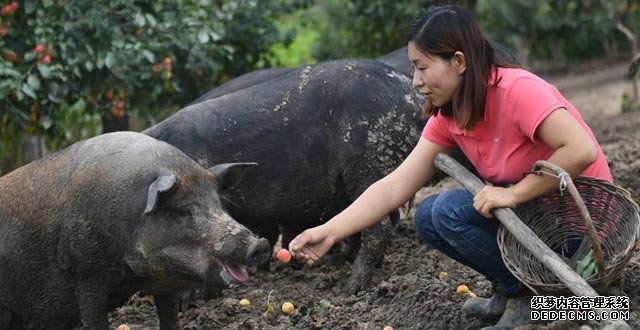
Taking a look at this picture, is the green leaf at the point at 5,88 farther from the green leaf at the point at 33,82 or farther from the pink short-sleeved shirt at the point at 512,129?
the pink short-sleeved shirt at the point at 512,129

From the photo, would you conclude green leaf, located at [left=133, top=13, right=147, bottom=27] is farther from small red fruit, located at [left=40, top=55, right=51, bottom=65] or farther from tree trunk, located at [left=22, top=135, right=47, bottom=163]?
tree trunk, located at [left=22, top=135, right=47, bottom=163]

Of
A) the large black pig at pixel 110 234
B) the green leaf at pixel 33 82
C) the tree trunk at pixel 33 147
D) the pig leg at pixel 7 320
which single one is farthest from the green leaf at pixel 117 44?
the pig leg at pixel 7 320

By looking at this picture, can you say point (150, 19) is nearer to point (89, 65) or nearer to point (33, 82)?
point (89, 65)

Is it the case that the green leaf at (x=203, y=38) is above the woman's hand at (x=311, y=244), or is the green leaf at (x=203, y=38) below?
below

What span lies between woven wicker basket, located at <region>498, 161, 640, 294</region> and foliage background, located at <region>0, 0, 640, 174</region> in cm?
199

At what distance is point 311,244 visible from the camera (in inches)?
159

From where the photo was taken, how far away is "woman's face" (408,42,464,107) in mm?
3914

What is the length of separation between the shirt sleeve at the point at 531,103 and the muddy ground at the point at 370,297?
0.70 m

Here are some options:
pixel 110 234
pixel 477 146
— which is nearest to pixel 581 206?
pixel 477 146

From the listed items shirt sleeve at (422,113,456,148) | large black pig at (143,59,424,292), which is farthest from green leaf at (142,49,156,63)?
shirt sleeve at (422,113,456,148)

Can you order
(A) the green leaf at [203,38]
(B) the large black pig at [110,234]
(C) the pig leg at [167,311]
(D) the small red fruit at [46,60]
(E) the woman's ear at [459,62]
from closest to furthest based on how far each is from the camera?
(E) the woman's ear at [459,62]
(B) the large black pig at [110,234]
(C) the pig leg at [167,311]
(D) the small red fruit at [46,60]
(A) the green leaf at [203,38]

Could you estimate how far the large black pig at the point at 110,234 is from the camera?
4.30 metres

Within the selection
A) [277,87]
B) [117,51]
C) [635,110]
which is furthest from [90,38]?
[635,110]

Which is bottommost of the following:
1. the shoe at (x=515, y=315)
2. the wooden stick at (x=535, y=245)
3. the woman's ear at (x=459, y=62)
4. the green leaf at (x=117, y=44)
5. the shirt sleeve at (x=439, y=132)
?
the green leaf at (x=117, y=44)
